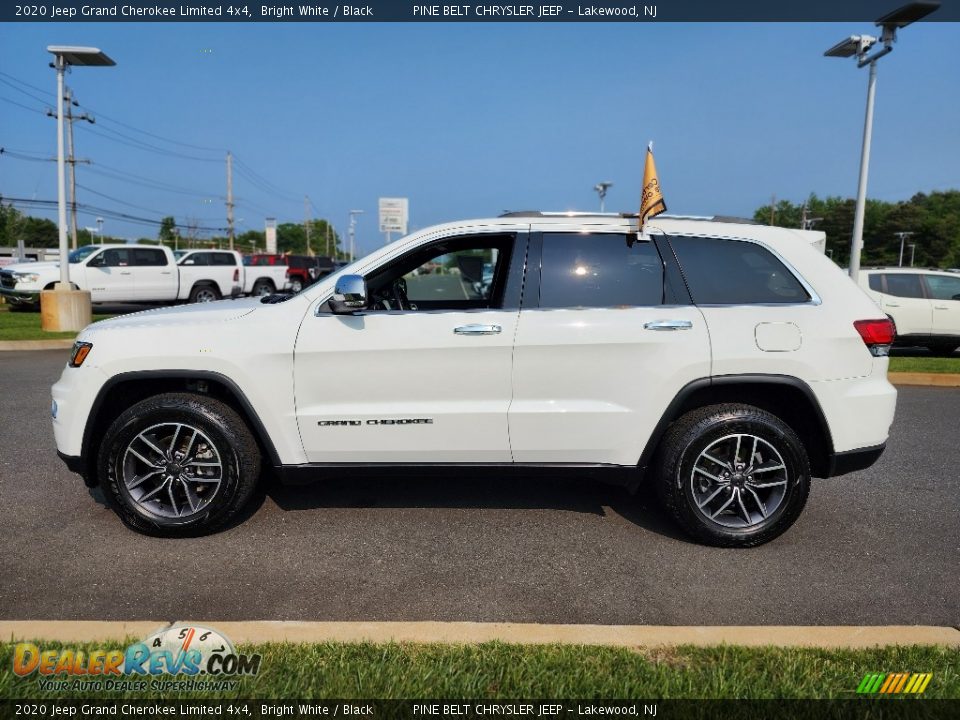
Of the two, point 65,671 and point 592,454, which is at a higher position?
point 592,454

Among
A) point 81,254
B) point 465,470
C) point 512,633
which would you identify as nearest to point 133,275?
point 81,254

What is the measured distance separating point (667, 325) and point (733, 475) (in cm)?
94

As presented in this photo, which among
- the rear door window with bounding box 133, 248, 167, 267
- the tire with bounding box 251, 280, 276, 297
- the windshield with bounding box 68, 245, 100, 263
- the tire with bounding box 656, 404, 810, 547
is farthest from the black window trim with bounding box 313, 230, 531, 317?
the tire with bounding box 251, 280, 276, 297

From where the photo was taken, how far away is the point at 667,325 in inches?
153

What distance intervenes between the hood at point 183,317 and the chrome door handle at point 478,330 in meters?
1.25

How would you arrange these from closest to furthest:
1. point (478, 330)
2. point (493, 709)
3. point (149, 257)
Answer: point (493, 709) → point (478, 330) → point (149, 257)

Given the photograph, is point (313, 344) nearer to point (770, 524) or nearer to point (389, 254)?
point (389, 254)

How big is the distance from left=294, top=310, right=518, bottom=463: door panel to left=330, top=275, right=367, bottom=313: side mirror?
0.06m

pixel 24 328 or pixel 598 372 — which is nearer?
pixel 598 372

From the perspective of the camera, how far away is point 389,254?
4.05m

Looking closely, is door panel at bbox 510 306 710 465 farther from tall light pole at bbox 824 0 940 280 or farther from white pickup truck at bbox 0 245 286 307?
white pickup truck at bbox 0 245 286 307

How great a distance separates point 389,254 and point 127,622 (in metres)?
2.27

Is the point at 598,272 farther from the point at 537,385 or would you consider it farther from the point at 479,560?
the point at 479,560
